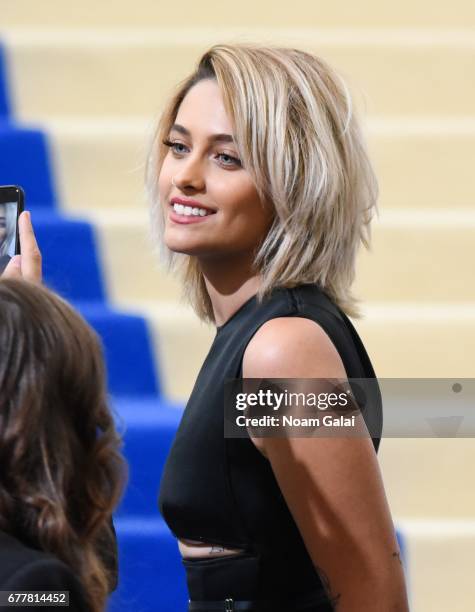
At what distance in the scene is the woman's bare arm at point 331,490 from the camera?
1354 mm

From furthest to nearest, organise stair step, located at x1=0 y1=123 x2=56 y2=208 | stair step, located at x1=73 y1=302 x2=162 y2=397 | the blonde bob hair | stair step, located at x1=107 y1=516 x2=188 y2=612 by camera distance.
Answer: stair step, located at x1=0 y1=123 x2=56 y2=208, stair step, located at x1=73 y1=302 x2=162 y2=397, stair step, located at x1=107 y1=516 x2=188 y2=612, the blonde bob hair

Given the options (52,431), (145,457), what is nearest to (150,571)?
→ (145,457)

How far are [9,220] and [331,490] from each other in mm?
609

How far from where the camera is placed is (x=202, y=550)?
1432 millimetres

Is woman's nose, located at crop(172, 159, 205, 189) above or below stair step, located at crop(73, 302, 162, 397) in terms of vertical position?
above

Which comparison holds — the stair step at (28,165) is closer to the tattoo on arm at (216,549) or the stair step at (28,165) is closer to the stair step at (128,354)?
the stair step at (128,354)

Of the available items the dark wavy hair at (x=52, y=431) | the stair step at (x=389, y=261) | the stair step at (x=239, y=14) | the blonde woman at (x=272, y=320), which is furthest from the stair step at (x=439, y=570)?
the stair step at (x=239, y=14)

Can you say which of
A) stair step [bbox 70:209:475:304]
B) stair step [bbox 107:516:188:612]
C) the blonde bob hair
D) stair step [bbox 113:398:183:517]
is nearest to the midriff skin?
the blonde bob hair

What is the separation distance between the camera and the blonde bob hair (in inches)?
58.7

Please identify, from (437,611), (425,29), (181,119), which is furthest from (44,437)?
(425,29)

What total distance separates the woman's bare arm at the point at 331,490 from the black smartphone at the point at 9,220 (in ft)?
1.33

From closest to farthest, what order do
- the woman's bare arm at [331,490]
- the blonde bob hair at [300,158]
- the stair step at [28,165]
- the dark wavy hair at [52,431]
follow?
the dark wavy hair at [52,431]
the woman's bare arm at [331,490]
the blonde bob hair at [300,158]
the stair step at [28,165]

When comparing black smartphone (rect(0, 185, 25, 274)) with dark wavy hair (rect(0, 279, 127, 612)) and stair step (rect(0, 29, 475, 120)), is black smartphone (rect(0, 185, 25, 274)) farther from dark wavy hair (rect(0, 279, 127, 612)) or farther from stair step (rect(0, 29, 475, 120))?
stair step (rect(0, 29, 475, 120))

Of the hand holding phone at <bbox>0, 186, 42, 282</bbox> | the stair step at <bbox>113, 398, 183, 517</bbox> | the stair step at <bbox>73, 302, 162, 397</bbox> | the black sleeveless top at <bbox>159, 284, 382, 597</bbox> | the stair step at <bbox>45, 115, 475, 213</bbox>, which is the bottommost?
the stair step at <bbox>113, 398, 183, 517</bbox>
